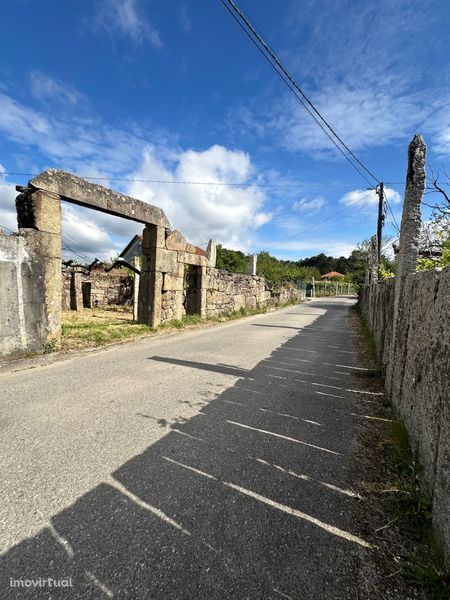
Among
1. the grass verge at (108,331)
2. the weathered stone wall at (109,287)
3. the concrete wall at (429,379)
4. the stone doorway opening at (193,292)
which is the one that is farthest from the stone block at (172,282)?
the weathered stone wall at (109,287)

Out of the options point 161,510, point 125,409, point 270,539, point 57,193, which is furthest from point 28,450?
point 57,193

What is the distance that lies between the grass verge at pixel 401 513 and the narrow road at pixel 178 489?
0.47 ft

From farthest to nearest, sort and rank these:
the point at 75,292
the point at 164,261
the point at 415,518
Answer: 1. the point at 75,292
2. the point at 164,261
3. the point at 415,518

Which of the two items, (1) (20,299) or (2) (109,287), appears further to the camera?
(2) (109,287)

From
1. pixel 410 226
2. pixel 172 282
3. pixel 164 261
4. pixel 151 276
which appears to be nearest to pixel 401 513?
pixel 410 226

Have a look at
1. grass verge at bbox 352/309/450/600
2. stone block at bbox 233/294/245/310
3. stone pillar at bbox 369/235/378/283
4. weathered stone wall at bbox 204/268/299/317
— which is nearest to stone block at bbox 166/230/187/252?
weathered stone wall at bbox 204/268/299/317

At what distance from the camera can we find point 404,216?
382cm

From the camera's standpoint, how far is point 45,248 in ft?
18.9

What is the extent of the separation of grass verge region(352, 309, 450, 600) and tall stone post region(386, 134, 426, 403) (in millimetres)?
940

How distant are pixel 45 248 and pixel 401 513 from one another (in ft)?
21.0

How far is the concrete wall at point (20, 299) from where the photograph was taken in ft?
16.7

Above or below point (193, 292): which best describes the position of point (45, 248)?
above

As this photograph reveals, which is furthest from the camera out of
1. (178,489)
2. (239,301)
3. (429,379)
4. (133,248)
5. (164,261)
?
(133,248)

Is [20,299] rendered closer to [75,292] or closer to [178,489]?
[178,489]
